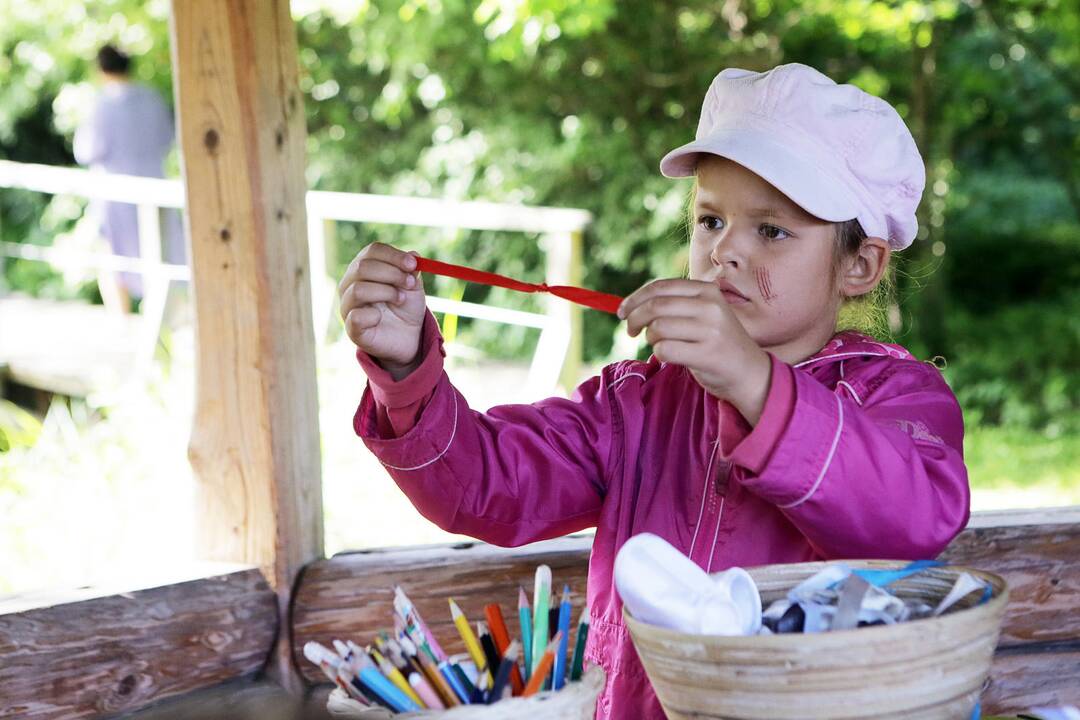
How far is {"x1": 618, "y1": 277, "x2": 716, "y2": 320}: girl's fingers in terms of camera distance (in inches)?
46.1

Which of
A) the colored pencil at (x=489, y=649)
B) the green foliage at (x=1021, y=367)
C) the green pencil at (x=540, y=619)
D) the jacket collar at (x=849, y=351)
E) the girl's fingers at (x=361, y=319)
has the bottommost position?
the green foliage at (x=1021, y=367)

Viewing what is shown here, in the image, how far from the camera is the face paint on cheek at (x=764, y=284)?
57.9 inches

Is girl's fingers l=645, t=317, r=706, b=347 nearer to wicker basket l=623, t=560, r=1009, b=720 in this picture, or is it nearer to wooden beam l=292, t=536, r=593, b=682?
wicker basket l=623, t=560, r=1009, b=720

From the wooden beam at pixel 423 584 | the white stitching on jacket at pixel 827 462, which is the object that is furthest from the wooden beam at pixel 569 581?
the white stitching on jacket at pixel 827 462

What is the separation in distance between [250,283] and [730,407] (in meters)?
1.15

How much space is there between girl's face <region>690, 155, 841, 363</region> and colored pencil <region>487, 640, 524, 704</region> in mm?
579

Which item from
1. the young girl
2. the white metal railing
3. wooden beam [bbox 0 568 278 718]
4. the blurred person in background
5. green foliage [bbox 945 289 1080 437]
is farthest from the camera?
green foliage [bbox 945 289 1080 437]

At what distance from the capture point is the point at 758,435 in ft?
3.87

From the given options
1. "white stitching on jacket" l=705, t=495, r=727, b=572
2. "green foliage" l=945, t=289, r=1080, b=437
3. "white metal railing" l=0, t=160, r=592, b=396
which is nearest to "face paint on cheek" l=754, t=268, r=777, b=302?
"white stitching on jacket" l=705, t=495, r=727, b=572

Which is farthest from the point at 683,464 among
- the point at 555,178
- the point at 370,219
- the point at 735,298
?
the point at 555,178

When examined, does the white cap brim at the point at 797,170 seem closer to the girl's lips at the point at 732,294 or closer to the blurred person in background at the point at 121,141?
the girl's lips at the point at 732,294

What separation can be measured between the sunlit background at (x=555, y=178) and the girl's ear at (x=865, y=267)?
238 centimetres

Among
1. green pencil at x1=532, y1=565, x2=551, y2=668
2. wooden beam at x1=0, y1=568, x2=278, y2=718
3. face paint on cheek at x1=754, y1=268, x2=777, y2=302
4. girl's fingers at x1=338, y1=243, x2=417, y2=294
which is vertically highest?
girl's fingers at x1=338, y1=243, x2=417, y2=294

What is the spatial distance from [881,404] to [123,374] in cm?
519
